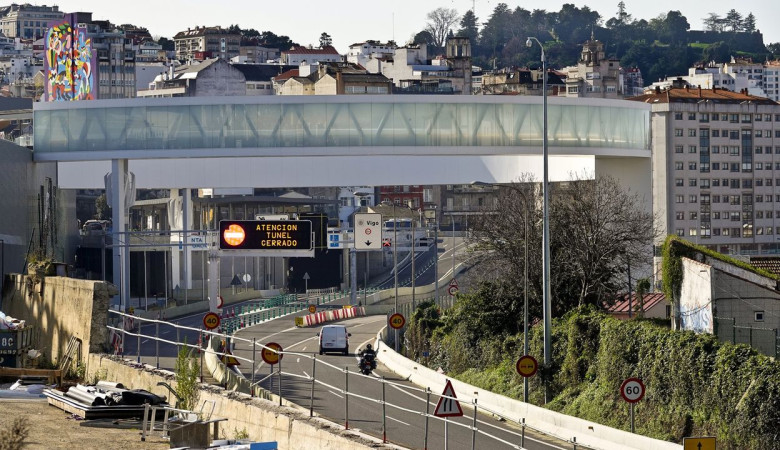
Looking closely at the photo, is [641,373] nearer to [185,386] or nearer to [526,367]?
[526,367]

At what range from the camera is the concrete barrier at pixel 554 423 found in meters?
35.4

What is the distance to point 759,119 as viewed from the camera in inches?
6860

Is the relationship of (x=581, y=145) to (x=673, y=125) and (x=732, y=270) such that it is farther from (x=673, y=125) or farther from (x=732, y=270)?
(x=673, y=125)

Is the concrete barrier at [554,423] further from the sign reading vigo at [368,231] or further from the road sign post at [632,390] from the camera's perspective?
the sign reading vigo at [368,231]

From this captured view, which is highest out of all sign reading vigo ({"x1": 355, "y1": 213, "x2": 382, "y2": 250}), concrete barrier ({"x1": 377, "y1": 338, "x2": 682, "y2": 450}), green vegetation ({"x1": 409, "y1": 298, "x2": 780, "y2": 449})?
sign reading vigo ({"x1": 355, "y1": 213, "x2": 382, "y2": 250})

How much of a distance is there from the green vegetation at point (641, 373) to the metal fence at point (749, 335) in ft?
8.54

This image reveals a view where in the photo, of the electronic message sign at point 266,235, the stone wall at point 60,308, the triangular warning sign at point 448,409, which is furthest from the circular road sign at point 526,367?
the electronic message sign at point 266,235

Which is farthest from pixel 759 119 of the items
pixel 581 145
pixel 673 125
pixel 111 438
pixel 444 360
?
pixel 111 438

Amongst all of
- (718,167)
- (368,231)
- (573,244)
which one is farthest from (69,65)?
(718,167)

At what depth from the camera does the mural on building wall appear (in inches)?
4860

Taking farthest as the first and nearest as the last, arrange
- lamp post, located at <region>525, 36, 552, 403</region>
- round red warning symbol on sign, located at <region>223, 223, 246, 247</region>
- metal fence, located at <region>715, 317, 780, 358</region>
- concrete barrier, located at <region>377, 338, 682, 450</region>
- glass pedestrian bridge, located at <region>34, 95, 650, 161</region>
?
glass pedestrian bridge, located at <region>34, 95, 650, 161</region>, round red warning symbol on sign, located at <region>223, 223, 246, 247</region>, metal fence, located at <region>715, 317, 780, 358</region>, lamp post, located at <region>525, 36, 552, 403</region>, concrete barrier, located at <region>377, 338, 682, 450</region>

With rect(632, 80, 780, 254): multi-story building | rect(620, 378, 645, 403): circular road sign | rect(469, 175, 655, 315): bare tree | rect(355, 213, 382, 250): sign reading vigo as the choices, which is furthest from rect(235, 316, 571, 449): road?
rect(632, 80, 780, 254): multi-story building

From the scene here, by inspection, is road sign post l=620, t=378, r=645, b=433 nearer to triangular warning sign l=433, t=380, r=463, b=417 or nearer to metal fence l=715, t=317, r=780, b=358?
triangular warning sign l=433, t=380, r=463, b=417

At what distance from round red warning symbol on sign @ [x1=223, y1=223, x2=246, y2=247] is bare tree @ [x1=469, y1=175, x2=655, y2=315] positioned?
9.91 m
